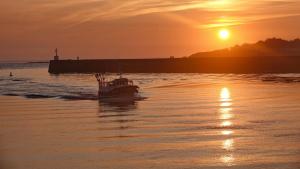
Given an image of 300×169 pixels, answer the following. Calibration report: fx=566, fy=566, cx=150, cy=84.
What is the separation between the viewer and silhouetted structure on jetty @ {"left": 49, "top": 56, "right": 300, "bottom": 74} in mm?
117125

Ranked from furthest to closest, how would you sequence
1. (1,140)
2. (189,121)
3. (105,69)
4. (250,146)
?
(105,69), (189,121), (1,140), (250,146)

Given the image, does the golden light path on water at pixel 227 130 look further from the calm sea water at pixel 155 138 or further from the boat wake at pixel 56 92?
the boat wake at pixel 56 92

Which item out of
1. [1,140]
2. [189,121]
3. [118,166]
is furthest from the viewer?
[189,121]

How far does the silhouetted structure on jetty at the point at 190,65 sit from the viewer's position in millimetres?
117125

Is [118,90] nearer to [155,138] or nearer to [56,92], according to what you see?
[56,92]

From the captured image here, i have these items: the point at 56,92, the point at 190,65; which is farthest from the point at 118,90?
the point at 190,65

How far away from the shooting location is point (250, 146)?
20344 millimetres

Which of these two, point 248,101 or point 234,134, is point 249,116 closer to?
point 234,134

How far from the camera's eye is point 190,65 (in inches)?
5246

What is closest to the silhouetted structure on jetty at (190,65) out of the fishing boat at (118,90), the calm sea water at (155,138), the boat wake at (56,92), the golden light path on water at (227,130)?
the boat wake at (56,92)

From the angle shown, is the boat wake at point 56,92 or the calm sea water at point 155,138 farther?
the boat wake at point 56,92

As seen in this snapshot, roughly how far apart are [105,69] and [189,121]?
392 ft

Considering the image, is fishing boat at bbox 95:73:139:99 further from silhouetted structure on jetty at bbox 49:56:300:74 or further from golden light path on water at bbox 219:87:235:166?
silhouetted structure on jetty at bbox 49:56:300:74

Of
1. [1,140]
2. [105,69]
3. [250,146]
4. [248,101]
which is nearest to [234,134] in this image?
[250,146]
